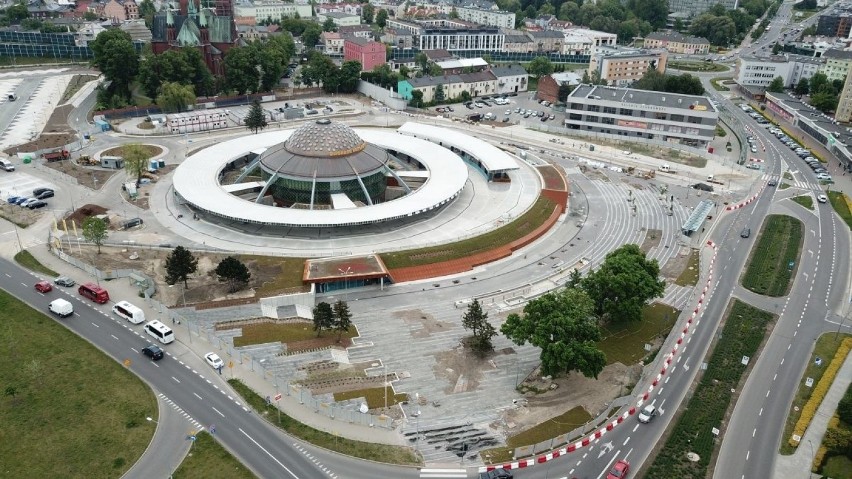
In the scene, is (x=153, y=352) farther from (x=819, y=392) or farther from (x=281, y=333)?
(x=819, y=392)

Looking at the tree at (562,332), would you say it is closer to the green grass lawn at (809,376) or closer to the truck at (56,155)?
the green grass lawn at (809,376)

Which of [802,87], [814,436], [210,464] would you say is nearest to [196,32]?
[210,464]

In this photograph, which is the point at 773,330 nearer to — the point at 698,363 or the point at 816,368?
the point at 816,368

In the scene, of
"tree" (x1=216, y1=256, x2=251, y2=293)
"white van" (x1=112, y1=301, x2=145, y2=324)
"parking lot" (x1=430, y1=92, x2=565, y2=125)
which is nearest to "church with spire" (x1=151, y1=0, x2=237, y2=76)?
"parking lot" (x1=430, y1=92, x2=565, y2=125)

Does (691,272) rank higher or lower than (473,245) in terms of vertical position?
lower

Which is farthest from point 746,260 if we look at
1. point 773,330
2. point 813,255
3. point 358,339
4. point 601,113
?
point 601,113

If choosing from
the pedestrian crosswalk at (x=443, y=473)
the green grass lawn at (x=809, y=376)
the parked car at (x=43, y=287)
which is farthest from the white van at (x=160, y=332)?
the green grass lawn at (x=809, y=376)
